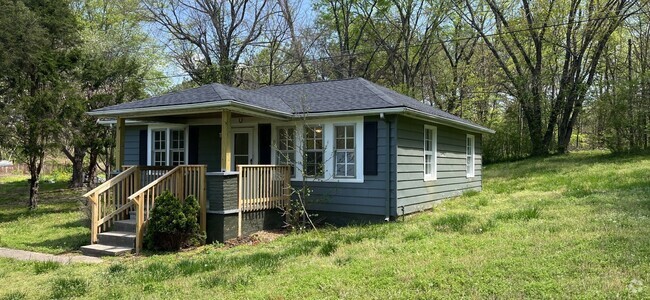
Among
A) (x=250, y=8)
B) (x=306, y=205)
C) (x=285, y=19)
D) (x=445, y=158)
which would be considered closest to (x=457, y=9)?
(x=285, y=19)

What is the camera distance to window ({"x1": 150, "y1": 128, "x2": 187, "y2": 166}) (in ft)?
38.7

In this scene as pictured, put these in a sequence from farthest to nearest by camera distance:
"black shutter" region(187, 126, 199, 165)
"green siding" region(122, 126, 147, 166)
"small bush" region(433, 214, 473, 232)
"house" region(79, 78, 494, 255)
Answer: "green siding" region(122, 126, 147, 166) → "black shutter" region(187, 126, 199, 165) → "house" region(79, 78, 494, 255) → "small bush" region(433, 214, 473, 232)

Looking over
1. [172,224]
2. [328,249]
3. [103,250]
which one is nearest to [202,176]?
[172,224]

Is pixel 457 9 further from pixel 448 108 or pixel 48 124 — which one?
pixel 48 124

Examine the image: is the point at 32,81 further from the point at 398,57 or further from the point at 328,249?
the point at 398,57

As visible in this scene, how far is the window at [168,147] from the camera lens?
1180cm

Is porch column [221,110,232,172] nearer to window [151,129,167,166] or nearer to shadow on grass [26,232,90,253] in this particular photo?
shadow on grass [26,232,90,253]

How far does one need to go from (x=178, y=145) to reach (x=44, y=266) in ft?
17.7

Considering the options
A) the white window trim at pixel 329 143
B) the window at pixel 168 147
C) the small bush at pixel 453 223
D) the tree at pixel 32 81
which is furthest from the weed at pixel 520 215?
the tree at pixel 32 81

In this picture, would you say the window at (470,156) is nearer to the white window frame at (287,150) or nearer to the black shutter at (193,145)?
the white window frame at (287,150)

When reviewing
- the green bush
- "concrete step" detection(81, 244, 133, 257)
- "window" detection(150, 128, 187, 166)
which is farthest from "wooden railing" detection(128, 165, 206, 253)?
"window" detection(150, 128, 187, 166)

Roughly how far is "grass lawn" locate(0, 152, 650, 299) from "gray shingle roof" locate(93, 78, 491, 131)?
2.66 metres

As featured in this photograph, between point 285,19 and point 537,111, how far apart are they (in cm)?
1407

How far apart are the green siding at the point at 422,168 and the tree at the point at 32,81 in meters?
10.1
